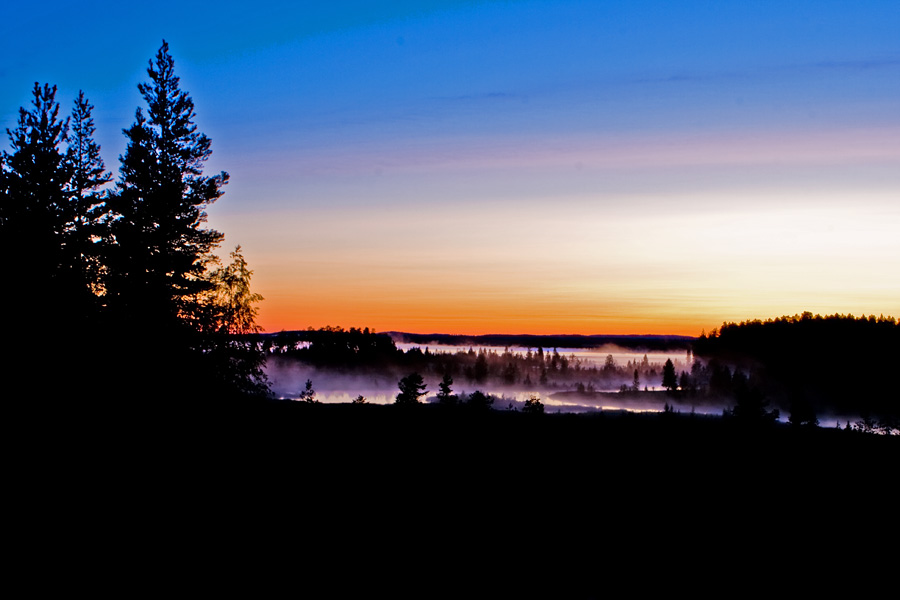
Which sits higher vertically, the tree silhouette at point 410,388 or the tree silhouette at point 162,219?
the tree silhouette at point 162,219

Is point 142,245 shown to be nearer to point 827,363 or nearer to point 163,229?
point 163,229

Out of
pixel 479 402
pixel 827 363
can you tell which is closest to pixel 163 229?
pixel 479 402

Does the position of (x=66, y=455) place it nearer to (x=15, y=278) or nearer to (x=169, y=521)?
(x=169, y=521)

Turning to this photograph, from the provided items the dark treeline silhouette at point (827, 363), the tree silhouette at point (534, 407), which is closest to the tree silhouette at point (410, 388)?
the tree silhouette at point (534, 407)

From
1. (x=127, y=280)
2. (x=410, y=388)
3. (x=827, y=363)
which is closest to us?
(x=127, y=280)

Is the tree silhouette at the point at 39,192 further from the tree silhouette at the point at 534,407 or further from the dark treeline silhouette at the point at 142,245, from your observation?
the tree silhouette at the point at 534,407

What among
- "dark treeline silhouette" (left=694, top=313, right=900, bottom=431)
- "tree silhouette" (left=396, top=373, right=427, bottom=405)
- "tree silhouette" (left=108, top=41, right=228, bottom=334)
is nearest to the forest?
"tree silhouette" (left=108, top=41, right=228, bottom=334)

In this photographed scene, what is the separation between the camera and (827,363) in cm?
14488

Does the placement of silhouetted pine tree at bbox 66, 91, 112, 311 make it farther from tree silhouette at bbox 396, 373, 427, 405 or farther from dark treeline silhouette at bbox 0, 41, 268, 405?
tree silhouette at bbox 396, 373, 427, 405

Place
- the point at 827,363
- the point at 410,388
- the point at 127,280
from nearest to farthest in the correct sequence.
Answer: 1. the point at 127,280
2. the point at 410,388
3. the point at 827,363

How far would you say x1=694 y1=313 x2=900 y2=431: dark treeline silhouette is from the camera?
456 ft

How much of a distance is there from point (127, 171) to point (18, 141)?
5976 millimetres

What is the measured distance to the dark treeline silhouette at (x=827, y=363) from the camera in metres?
139

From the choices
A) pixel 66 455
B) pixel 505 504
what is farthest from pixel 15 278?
pixel 505 504
